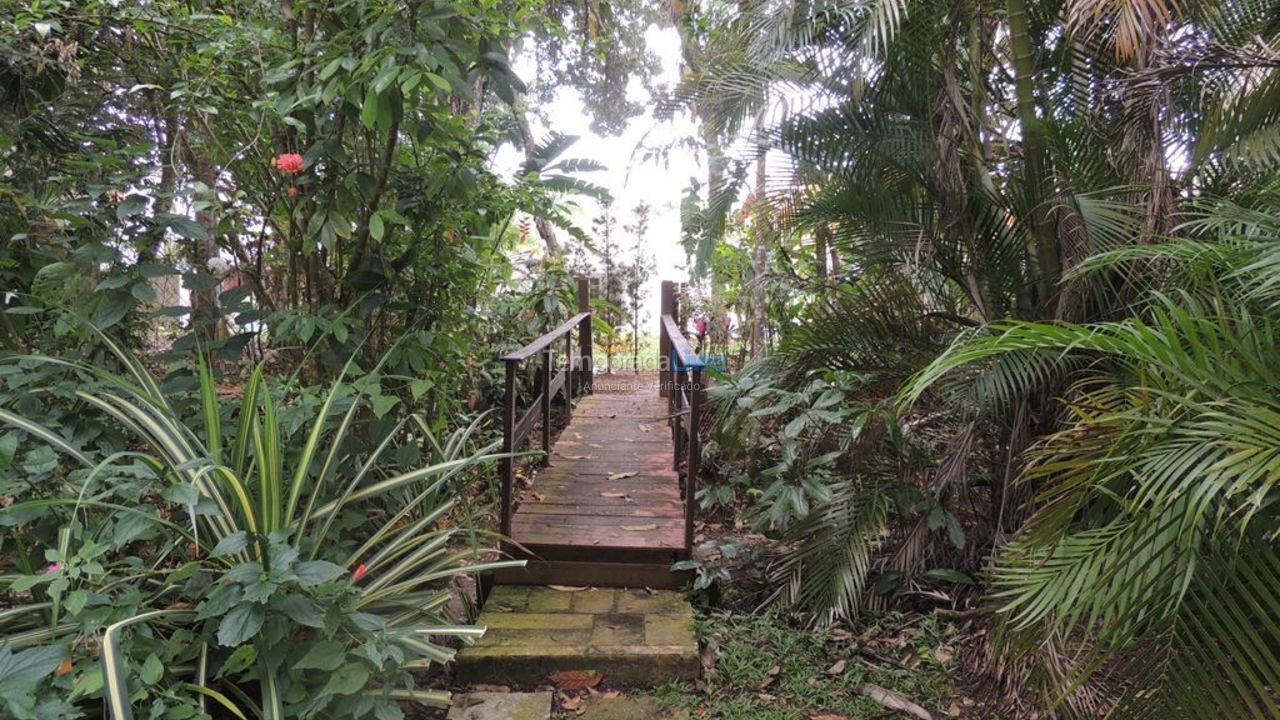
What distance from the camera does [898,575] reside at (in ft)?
9.39

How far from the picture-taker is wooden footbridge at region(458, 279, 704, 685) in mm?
2352

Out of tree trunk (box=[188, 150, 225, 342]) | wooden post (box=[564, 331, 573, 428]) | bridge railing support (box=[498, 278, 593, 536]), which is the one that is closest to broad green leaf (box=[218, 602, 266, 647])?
tree trunk (box=[188, 150, 225, 342])

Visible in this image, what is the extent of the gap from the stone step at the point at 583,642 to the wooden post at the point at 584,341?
356 centimetres

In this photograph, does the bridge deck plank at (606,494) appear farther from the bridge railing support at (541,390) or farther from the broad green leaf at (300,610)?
the broad green leaf at (300,610)

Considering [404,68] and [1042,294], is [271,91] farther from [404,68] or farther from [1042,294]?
[1042,294]

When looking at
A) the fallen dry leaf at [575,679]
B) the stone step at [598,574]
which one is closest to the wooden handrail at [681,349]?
the stone step at [598,574]

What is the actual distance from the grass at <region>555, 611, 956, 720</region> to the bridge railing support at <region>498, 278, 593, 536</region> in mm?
992

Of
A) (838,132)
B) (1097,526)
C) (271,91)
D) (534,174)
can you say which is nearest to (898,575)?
(1097,526)

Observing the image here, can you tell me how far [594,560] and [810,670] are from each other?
0.94m

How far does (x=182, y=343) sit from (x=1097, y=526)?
8.62ft

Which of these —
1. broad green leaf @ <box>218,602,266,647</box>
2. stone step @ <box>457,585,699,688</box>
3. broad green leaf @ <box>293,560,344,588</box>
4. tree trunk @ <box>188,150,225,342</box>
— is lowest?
stone step @ <box>457,585,699,688</box>

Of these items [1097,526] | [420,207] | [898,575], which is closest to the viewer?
[1097,526]

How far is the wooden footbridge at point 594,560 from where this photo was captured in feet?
7.72

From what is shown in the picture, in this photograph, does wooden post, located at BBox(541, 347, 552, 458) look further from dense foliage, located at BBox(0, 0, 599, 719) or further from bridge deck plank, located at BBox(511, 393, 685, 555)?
dense foliage, located at BBox(0, 0, 599, 719)
